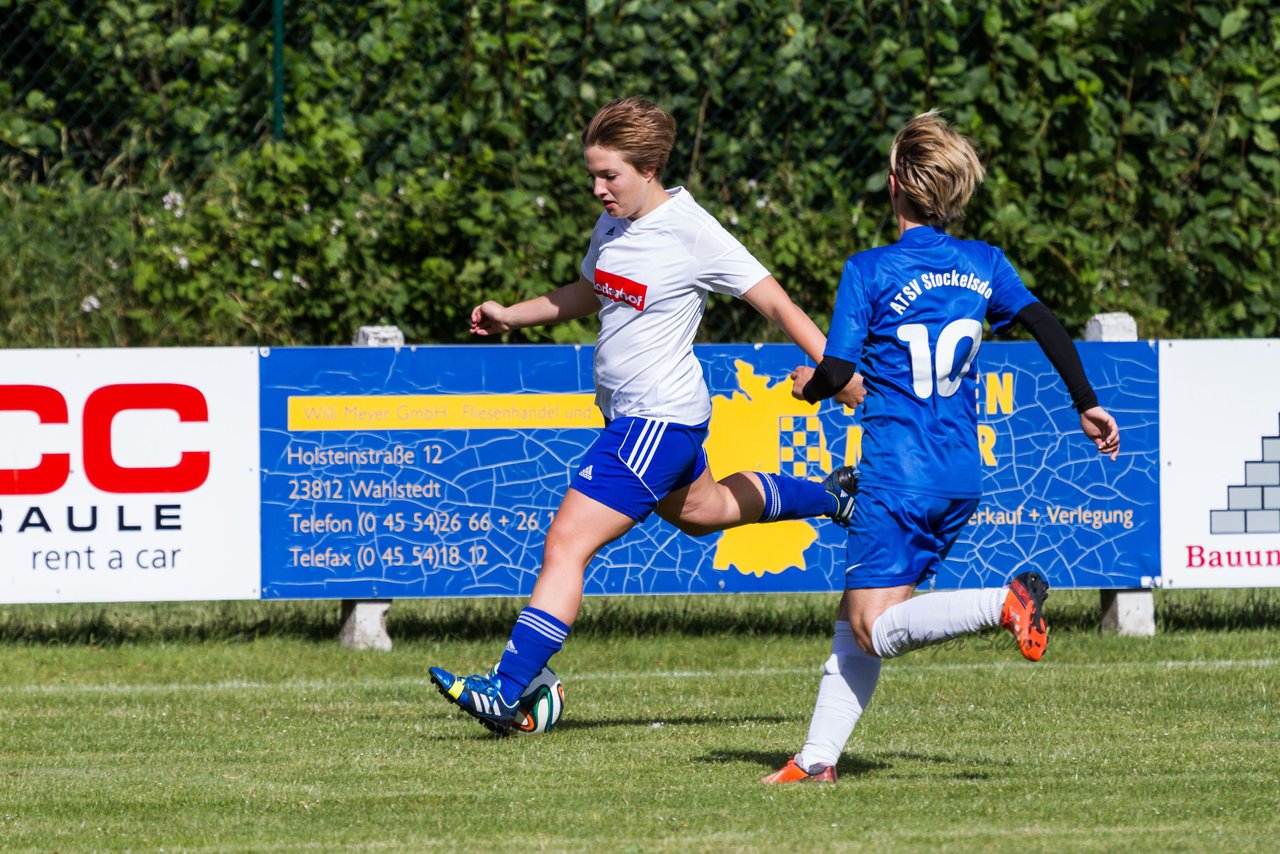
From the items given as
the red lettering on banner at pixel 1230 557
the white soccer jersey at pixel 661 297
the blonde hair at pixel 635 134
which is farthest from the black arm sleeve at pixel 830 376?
the red lettering on banner at pixel 1230 557

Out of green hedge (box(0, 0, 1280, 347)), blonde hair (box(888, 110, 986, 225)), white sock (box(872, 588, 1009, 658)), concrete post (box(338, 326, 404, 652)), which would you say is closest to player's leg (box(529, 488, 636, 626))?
white sock (box(872, 588, 1009, 658))

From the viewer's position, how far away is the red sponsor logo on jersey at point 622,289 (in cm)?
561

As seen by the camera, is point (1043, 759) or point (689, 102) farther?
point (689, 102)

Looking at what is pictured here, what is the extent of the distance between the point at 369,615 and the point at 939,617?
380cm

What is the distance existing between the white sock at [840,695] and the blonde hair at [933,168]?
43.1 inches

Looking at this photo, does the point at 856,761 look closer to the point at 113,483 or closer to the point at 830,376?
the point at 830,376

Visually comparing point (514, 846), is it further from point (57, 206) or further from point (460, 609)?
point (57, 206)

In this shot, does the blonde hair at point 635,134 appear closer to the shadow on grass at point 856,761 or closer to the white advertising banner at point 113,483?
the shadow on grass at point 856,761

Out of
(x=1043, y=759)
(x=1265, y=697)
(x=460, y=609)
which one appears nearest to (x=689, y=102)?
(x=460, y=609)

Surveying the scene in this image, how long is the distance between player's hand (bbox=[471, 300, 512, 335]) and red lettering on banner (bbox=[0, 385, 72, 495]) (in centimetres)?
228

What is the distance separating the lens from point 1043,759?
527cm

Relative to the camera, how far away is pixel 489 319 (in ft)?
20.1

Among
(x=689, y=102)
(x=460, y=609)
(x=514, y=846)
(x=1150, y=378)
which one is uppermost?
(x=689, y=102)

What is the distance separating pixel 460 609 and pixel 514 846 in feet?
14.9
